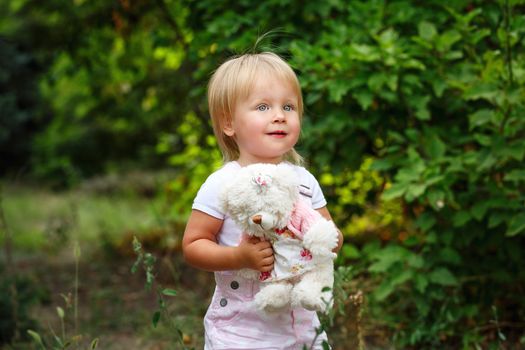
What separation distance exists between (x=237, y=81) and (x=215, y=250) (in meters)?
0.52

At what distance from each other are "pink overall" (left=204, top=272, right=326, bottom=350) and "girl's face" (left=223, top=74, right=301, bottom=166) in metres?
0.40

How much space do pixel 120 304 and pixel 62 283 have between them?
3.41 ft

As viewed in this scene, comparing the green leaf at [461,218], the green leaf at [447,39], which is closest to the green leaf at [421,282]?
the green leaf at [461,218]

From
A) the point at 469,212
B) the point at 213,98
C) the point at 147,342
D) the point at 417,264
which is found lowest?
the point at 147,342

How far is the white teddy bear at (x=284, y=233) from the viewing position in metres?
1.86

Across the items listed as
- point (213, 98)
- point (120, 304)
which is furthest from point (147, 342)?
point (213, 98)

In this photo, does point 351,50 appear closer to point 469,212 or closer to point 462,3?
point 462,3

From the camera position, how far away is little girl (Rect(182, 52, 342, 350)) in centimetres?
207

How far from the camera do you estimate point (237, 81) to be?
6.97 feet

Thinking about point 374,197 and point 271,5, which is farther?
point 374,197

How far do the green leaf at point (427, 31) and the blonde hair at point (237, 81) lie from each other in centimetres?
135

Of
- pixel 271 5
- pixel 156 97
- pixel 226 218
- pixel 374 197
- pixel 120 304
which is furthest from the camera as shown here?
pixel 156 97

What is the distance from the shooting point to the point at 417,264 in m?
3.38

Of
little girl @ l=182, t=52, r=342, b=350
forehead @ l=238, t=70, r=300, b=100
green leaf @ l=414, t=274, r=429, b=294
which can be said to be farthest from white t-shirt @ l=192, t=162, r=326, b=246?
green leaf @ l=414, t=274, r=429, b=294
